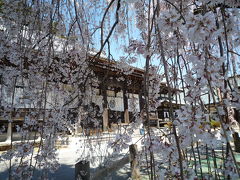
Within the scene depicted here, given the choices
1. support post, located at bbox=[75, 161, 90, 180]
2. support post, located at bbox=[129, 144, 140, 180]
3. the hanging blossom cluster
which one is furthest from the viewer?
support post, located at bbox=[129, 144, 140, 180]

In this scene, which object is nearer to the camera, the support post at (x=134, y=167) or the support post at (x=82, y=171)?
the support post at (x=82, y=171)

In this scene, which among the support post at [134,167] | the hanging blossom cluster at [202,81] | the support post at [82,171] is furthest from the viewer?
the support post at [134,167]

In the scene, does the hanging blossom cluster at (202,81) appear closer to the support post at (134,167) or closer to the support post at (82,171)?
the support post at (82,171)

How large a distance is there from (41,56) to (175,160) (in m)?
1.74

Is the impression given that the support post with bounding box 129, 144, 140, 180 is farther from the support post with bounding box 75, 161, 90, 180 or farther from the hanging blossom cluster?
the hanging blossom cluster

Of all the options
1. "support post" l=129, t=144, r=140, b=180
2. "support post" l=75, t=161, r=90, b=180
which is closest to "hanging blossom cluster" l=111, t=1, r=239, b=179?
"support post" l=75, t=161, r=90, b=180

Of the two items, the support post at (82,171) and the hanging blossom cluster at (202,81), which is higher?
the hanging blossom cluster at (202,81)

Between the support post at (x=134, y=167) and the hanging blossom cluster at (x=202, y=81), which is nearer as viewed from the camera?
the hanging blossom cluster at (x=202, y=81)

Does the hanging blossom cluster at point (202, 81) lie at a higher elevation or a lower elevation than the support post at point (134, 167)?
higher

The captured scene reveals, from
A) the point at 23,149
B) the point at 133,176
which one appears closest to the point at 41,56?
the point at 23,149

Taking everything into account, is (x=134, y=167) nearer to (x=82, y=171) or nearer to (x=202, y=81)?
(x=82, y=171)

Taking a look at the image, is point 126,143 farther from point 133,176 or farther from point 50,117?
point 133,176

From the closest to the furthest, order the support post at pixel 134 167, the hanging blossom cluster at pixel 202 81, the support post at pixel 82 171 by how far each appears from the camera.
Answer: the hanging blossom cluster at pixel 202 81, the support post at pixel 82 171, the support post at pixel 134 167

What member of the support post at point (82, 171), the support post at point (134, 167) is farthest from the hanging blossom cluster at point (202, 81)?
the support post at point (134, 167)
